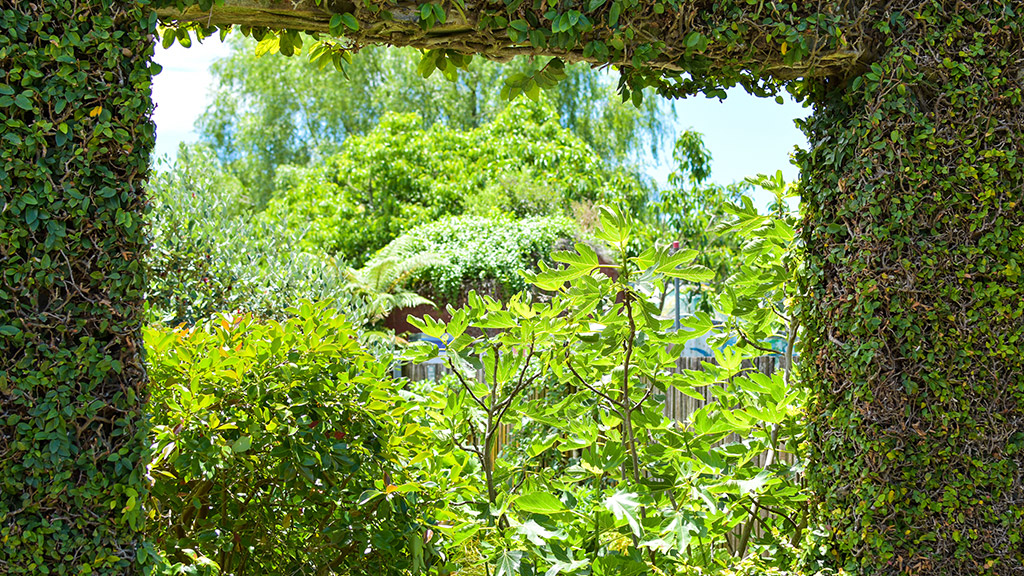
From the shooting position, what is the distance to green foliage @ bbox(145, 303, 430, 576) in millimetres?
2518

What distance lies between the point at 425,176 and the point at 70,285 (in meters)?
16.5

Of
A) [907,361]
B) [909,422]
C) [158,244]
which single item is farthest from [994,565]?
[158,244]

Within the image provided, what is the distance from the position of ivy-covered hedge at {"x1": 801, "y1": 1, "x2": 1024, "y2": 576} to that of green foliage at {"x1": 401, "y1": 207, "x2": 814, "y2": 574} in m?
0.32

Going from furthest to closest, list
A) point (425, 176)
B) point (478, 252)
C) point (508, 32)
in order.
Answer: point (425, 176), point (478, 252), point (508, 32)

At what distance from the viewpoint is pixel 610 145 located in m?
22.7

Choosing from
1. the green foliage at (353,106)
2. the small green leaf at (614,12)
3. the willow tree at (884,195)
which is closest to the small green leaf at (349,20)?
the willow tree at (884,195)

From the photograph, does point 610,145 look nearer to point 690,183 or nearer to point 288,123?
point 288,123

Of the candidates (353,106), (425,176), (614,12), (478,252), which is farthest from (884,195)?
(353,106)

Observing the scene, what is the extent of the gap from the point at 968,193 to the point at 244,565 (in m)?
2.57

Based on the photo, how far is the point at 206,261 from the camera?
593 cm

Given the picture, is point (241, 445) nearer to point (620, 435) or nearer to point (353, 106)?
point (620, 435)

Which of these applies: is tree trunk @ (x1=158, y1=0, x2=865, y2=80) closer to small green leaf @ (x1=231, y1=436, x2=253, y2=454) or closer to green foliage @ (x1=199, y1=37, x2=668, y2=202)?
small green leaf @ (x1=231, y1=436, x2=253, y2=454)

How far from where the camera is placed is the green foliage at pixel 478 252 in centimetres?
1377

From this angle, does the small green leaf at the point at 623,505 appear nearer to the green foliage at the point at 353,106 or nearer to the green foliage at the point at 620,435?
the green foliage at the point at 620,435
